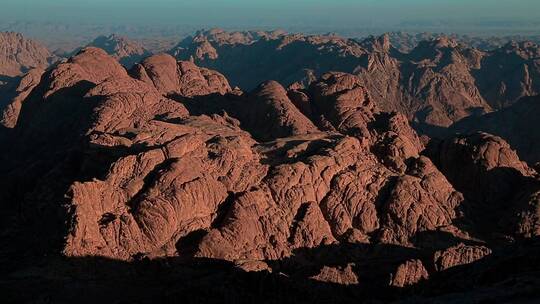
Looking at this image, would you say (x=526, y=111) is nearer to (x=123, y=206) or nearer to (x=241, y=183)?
(x=241, y=183)

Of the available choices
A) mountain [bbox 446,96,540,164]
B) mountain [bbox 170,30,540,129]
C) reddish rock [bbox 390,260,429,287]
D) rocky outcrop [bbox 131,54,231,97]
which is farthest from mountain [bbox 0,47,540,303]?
mountain [bbox 170,30,540,129]

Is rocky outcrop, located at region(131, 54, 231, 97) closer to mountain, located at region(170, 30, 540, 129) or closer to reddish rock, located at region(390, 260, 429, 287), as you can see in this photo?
reddish rock, located at region(390, 260, 429, 287)

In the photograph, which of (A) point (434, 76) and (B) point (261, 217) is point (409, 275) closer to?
(B) point (261, 217)

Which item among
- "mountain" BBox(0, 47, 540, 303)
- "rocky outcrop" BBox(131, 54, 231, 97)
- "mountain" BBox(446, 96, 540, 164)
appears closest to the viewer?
"mountain" BBox(0, 47, 540, 303)

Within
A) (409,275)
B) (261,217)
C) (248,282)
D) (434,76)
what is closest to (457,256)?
(409,275)

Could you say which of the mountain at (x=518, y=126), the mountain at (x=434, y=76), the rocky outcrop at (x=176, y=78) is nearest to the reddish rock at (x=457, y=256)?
the rocky outcrop at (x=176, y=78)

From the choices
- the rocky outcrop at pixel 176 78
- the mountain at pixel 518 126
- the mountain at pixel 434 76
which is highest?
the rocky outcrop at pixel 176 78

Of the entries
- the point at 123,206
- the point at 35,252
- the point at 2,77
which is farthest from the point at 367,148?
the point at 2,77

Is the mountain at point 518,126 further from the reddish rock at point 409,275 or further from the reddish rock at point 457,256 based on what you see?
the reddish rock at point 409,275

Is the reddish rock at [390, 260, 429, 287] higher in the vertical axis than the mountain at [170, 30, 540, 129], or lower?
higher
